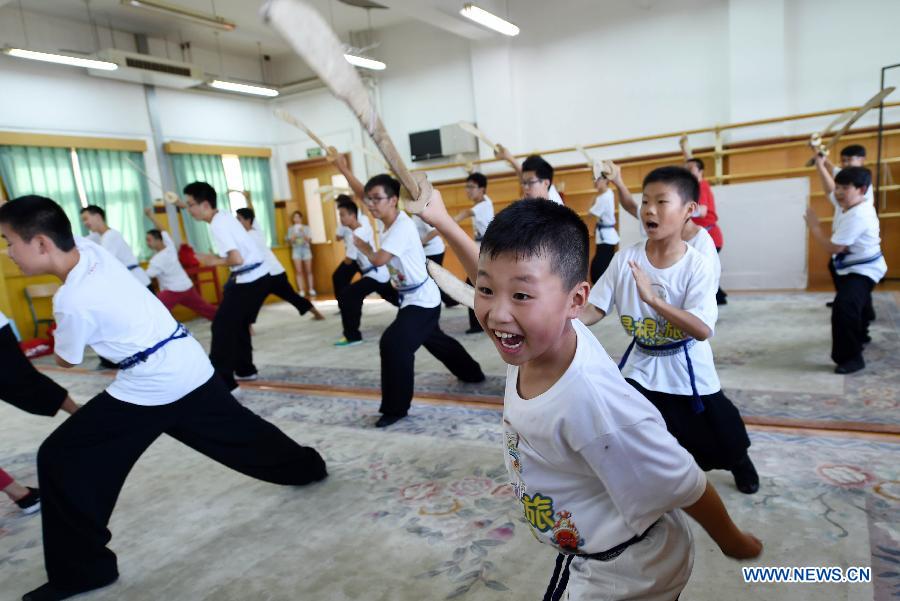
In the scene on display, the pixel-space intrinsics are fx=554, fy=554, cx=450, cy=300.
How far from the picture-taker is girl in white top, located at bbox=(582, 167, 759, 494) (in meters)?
1.71

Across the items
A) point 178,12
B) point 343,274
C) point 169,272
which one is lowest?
point 343,274

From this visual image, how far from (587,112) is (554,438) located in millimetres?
6900

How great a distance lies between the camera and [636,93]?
669cm

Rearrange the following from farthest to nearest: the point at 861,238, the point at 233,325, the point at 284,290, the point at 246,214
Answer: the point at 246,214
the point at 284,290
the point at 233,325
the point at 861,238

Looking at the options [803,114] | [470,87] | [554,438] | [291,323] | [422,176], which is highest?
[470,87]

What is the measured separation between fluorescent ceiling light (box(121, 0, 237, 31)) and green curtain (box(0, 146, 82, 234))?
2.21 m

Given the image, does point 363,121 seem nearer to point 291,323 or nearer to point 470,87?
point 291,323

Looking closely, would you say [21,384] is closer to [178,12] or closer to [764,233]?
[178,12]

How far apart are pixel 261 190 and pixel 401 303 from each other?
6.88 m

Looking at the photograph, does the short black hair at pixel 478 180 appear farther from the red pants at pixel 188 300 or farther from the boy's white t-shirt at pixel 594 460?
the boy's white t-shirt at pixel 594 460

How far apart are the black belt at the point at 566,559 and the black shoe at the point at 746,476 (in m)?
1.13

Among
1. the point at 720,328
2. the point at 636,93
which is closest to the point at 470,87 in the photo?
the point at 636,93

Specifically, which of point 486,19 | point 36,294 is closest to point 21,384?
point 36,294

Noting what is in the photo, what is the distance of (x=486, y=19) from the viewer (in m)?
6.19
